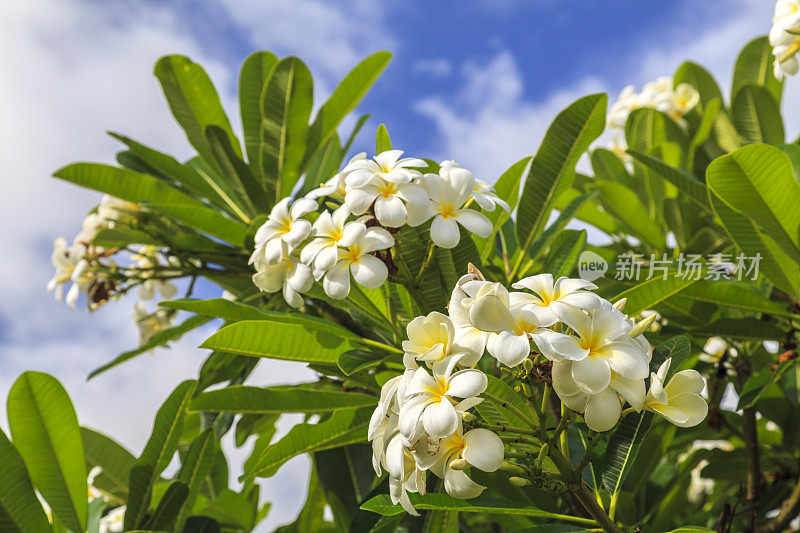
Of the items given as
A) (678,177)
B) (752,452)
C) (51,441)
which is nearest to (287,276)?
(51,441)

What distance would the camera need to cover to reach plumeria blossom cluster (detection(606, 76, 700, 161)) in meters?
2.88

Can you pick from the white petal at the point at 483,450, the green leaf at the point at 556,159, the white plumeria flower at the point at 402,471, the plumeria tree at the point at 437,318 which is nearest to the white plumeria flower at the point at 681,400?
the plumeria tree at the point at 437,318

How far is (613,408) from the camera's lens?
2.88ft

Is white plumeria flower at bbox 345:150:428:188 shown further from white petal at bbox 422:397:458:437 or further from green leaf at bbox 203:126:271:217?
green leaf at bbox 203:126:271:217

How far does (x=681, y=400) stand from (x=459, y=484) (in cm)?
35

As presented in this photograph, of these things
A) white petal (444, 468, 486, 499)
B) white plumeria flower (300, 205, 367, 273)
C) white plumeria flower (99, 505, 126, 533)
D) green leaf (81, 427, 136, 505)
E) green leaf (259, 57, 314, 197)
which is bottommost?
white plumeria flower (99, 505, 126, 533)

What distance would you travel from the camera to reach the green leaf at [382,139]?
1.46 metres

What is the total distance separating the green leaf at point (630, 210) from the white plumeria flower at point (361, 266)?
1.09 meters

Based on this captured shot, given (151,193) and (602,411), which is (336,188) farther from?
(151,193)

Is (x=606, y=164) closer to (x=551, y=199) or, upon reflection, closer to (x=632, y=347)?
(x=551, y=199)

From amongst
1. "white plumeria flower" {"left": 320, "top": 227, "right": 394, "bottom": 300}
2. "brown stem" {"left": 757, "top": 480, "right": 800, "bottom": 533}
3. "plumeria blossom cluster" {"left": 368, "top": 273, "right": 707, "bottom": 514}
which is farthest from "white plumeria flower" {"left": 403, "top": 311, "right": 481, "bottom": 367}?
"brown stem" {"left": 757, "top": 480, "right": 800, "bottom": 533}

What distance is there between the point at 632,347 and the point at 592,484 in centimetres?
48

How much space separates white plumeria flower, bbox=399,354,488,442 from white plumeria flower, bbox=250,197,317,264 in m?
0.45

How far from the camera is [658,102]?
9.42 feet
